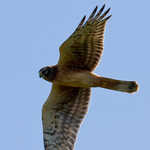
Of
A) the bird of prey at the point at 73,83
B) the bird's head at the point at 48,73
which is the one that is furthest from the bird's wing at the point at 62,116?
the bird's head at the point at 48,73

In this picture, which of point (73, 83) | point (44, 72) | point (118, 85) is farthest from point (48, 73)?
point (118, 85)

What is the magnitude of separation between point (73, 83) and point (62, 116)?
130cm

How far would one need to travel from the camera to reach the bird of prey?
12016 mm

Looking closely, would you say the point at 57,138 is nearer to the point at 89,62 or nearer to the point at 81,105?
the point at 81,105

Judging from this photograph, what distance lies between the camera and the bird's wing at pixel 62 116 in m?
13.0

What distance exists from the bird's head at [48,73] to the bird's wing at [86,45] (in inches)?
9.7

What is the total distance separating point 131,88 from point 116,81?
39cm

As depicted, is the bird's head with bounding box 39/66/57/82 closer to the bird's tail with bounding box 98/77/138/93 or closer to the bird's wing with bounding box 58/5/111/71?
the bird's wing with bounding box 58/5/111/71

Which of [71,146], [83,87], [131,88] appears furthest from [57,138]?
[131,88]

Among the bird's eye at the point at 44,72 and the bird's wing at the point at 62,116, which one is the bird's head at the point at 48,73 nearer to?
the bird's eye at the point at 44,72

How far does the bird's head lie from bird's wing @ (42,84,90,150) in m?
0.58

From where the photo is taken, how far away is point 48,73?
12.3 meters

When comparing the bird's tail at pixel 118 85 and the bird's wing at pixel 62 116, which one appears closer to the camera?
the bird's tail at pixel 118 85

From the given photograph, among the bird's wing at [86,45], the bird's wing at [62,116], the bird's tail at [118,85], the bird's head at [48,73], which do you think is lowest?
the bird's wing at [62,116]
